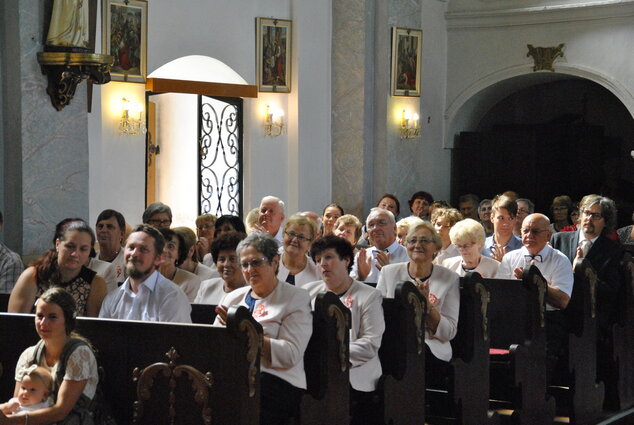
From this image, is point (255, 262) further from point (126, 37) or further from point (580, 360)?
point (126, 37)

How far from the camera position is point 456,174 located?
16062mm

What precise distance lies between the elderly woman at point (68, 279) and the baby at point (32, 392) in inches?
41.5

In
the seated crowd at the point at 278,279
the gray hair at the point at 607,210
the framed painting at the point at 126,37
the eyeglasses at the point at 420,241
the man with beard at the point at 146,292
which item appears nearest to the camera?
the seated crowd at the point at 278,279

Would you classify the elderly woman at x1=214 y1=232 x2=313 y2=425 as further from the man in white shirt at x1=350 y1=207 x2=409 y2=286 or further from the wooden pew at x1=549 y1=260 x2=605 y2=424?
the wooden pew at x1=549 y1=260 x2=605 y2=424

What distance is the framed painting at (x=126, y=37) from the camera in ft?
37.2

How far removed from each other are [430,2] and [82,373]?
11.9 metres

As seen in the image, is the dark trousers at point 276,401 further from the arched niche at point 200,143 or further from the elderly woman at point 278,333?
the arched niche at point 200,143

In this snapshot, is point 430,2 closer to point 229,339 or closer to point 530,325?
point 530,325

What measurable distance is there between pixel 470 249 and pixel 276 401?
8.73 feet

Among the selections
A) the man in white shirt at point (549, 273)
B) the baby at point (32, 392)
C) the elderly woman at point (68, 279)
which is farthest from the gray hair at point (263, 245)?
the man in white shirt at point (549, 273)

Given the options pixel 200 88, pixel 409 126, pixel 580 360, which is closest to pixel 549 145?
pixel 409 126

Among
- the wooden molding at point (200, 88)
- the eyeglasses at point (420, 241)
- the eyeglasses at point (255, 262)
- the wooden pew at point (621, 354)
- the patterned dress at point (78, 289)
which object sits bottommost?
the wooden pew at point (621, 354)

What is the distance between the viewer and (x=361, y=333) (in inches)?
217

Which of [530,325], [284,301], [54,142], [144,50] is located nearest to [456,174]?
[144,50]
